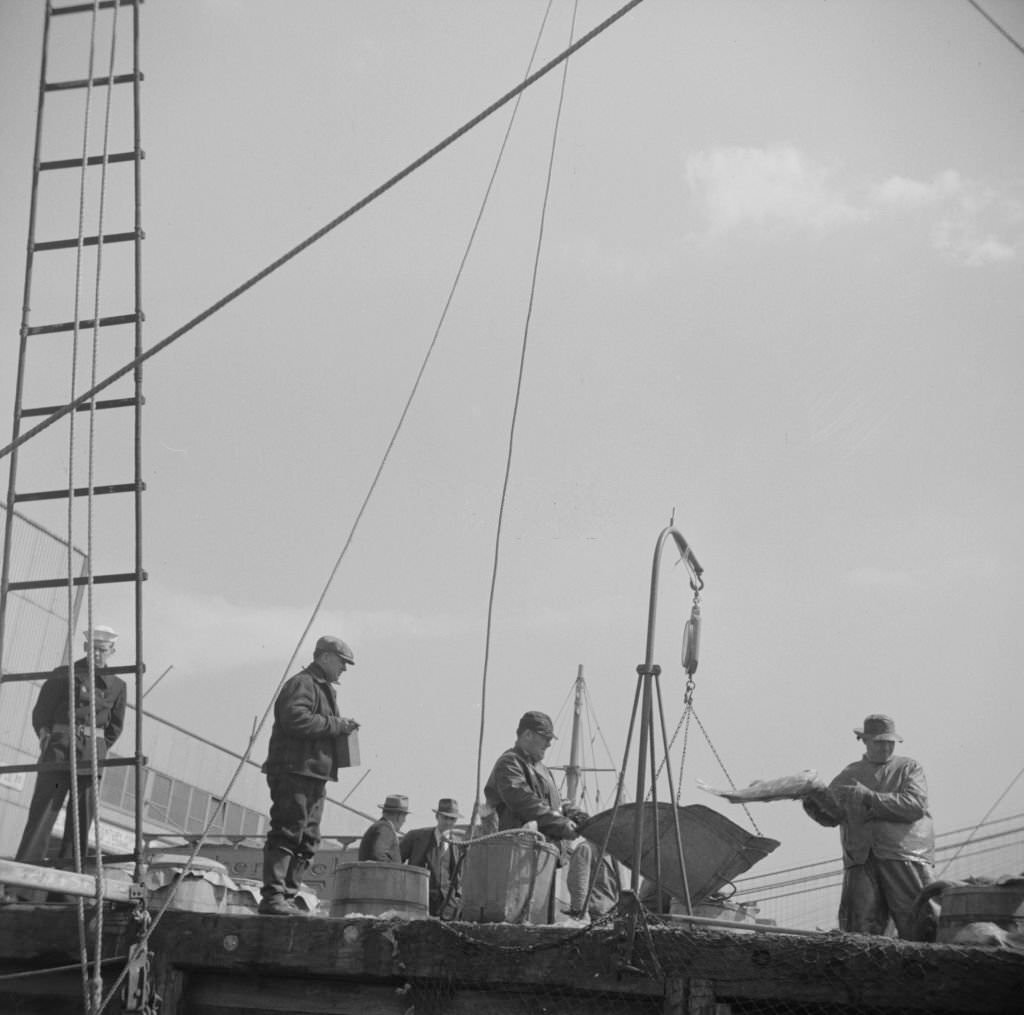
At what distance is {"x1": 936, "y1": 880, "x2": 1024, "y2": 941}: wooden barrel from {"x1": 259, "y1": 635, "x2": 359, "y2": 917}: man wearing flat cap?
3.54 m

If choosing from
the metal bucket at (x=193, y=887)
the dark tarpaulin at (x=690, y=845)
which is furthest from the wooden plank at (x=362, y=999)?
the dark tarpaulin at (x=690, y=845)

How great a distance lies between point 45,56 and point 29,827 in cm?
550

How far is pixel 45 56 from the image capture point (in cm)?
980

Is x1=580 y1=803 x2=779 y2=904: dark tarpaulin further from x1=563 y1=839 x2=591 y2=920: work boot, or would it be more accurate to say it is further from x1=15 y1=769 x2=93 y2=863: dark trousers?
x1=15 y1=769 x2=93 y2=863: dark trousers

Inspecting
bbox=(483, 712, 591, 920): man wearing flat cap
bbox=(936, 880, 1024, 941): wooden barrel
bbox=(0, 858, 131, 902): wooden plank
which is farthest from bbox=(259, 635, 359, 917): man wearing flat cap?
bbox=(936, 880, 1024, 941): wooden barrel

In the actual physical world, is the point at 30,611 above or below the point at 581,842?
Answer: above

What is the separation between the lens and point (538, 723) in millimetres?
8875

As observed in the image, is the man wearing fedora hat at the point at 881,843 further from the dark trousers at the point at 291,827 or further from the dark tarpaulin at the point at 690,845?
the dark trousers at the point at 291,827

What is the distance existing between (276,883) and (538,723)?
2.05m

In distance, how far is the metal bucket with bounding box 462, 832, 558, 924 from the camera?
720cm

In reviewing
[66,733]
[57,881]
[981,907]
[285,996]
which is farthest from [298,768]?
[981,907]

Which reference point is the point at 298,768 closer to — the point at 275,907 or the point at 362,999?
the point at 275,907

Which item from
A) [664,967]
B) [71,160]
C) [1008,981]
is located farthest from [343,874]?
[71,160]

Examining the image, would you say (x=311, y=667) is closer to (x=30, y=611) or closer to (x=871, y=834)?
(x=871, y=834)
